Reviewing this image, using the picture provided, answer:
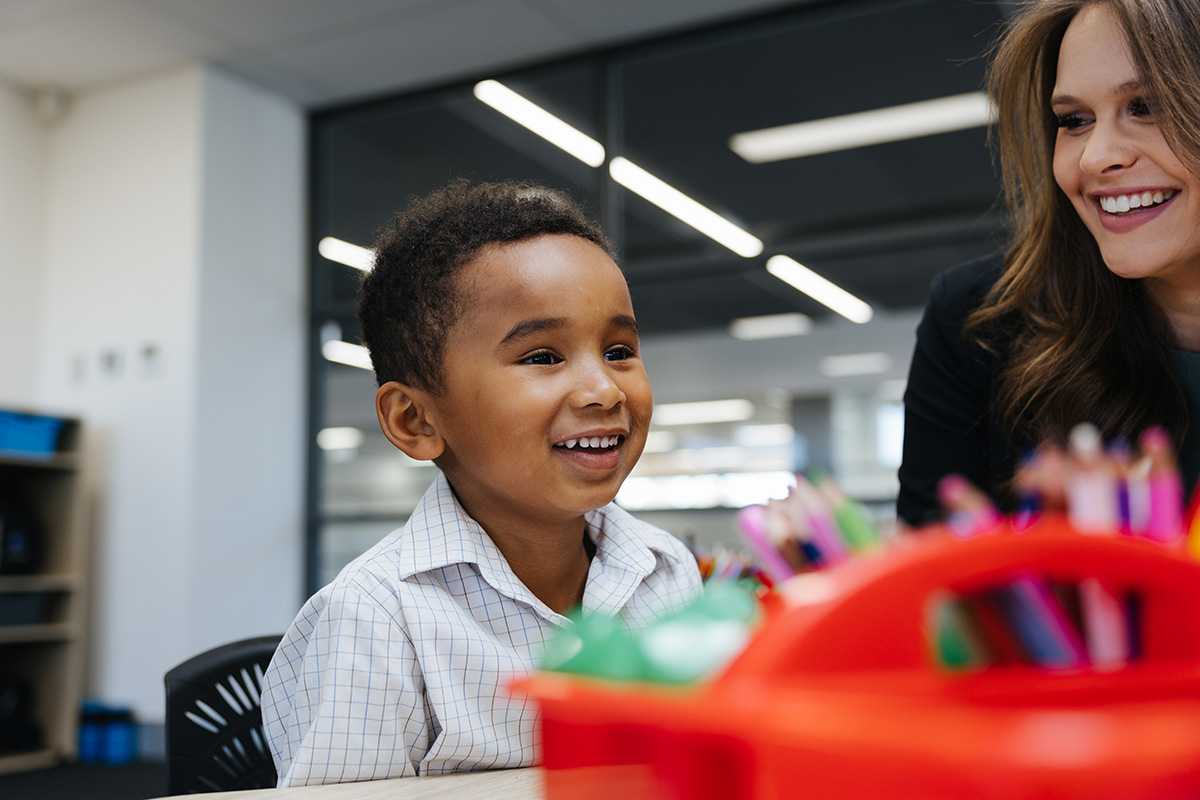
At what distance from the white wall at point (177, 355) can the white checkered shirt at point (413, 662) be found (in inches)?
137

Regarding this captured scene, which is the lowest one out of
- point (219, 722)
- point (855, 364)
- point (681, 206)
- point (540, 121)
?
point (219, 722)

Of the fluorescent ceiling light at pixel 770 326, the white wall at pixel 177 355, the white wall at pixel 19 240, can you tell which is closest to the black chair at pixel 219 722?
the fluorescent ceiling light at pixel 770 326

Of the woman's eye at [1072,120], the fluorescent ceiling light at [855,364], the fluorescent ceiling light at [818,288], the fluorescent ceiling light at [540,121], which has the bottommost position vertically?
the woman's eye at [1072,120]

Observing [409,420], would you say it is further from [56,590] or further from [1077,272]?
[56,590]

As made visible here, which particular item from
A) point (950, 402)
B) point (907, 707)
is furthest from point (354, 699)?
point (950, 402)

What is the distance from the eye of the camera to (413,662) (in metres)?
0.76

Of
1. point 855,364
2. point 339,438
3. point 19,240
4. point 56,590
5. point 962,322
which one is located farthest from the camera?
point 339,438

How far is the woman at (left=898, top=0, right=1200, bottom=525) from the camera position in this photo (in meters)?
0.85

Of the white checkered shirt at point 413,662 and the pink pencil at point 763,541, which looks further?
the white checkered shirt at point 413,662

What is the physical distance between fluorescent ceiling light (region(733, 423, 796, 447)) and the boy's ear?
120 inches

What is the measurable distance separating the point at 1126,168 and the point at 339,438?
405 cm

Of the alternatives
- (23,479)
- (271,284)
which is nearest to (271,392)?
(271,284)

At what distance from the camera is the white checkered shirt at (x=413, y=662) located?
718 millimetres

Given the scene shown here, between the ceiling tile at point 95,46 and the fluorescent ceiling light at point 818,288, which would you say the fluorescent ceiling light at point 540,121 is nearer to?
the fluorescent ceiling light at point 818,288
